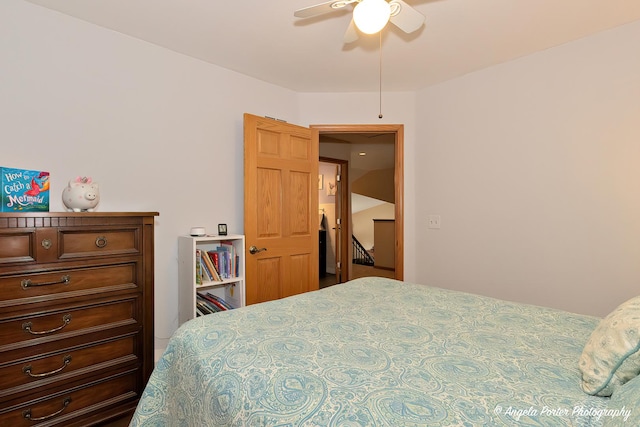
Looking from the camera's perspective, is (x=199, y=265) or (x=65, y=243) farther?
(x=199, y=265)

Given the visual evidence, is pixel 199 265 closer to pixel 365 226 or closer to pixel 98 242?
pixel 98 242

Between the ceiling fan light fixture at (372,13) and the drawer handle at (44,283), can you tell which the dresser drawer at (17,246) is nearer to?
the drawer handle at (44,283)

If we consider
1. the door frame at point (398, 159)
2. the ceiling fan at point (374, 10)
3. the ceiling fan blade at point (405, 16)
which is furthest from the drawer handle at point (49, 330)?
the door frame at point (398, 159)

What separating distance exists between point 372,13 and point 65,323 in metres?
2.13

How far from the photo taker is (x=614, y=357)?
0.82 metres

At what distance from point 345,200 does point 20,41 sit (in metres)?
4.04

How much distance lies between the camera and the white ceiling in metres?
2.00

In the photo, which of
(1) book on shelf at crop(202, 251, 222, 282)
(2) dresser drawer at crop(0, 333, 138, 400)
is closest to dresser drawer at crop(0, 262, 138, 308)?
(2) dresser drawer at crop(0, 333, 138, 400)

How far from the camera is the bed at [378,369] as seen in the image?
77cm

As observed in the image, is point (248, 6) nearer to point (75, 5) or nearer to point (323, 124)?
point (75, 5)

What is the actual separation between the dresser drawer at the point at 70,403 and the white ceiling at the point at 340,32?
2201mm

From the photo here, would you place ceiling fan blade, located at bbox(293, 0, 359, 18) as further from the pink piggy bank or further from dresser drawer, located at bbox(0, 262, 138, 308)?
dresser drawer, located at bbox(0, 262, 138, 308)

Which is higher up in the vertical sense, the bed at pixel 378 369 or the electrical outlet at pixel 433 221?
the electrical outlet at pixel 433 221

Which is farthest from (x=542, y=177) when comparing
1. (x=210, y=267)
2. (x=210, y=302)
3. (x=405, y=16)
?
(x=210, y=302)
